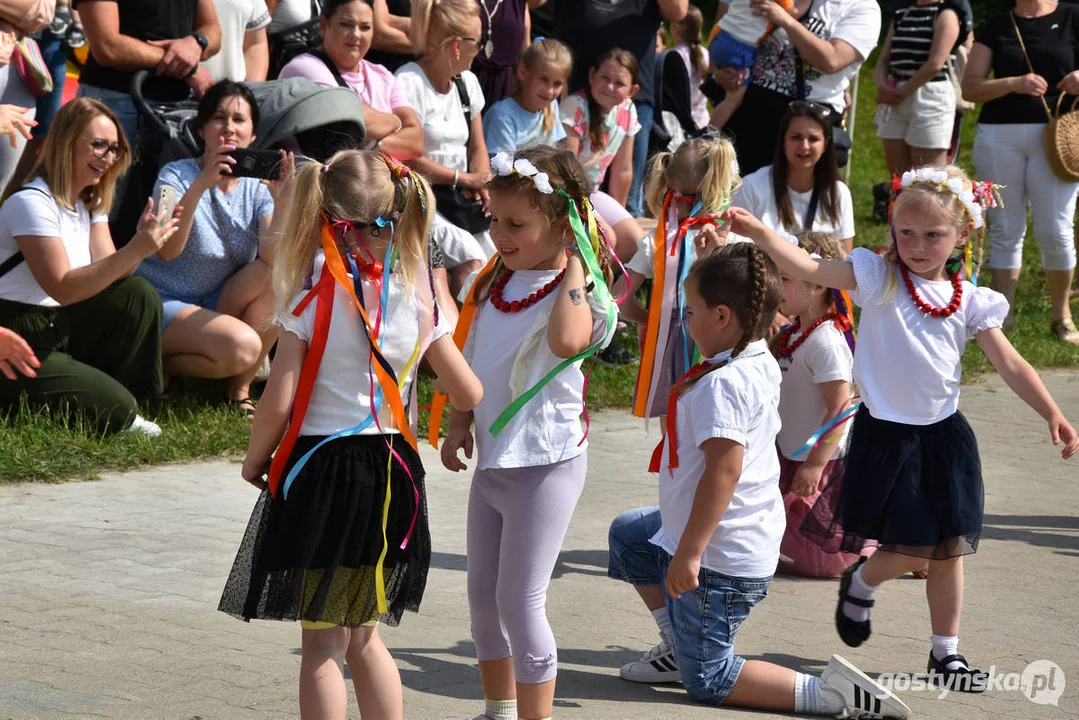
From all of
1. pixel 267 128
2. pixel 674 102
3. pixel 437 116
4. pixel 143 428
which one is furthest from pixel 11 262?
pixel 674 102

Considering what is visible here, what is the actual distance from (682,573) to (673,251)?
172cm

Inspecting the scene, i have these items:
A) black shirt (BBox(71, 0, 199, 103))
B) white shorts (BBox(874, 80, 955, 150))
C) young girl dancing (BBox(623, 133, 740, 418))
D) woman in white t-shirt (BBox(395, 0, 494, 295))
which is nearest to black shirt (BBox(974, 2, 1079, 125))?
white shorts (BBox(874, 80, 955, 150))

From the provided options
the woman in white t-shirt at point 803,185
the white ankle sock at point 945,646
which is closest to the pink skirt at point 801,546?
the white ankle sock at point 945,646

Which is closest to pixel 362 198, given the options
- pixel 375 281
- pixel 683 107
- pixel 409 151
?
pixel 375 281

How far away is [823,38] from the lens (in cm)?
864

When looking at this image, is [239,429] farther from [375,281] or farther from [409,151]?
[375,281]

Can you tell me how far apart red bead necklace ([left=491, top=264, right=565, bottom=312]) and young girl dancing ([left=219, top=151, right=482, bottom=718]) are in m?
0.33

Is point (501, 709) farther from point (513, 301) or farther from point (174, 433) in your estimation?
point (174, 433)

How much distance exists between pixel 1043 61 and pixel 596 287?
710 cm

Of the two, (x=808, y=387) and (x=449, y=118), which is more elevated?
(x=449, y=118)

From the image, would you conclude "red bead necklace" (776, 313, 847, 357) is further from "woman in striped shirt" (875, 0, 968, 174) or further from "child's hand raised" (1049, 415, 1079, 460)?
"woman in striped shirt" (875, 0, 968, 174)

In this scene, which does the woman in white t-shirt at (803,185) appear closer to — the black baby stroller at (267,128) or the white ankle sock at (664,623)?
the black baby stroller at (267,128)

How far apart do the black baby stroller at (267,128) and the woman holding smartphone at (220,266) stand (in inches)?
5.4

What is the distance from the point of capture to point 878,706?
395 centimetres
